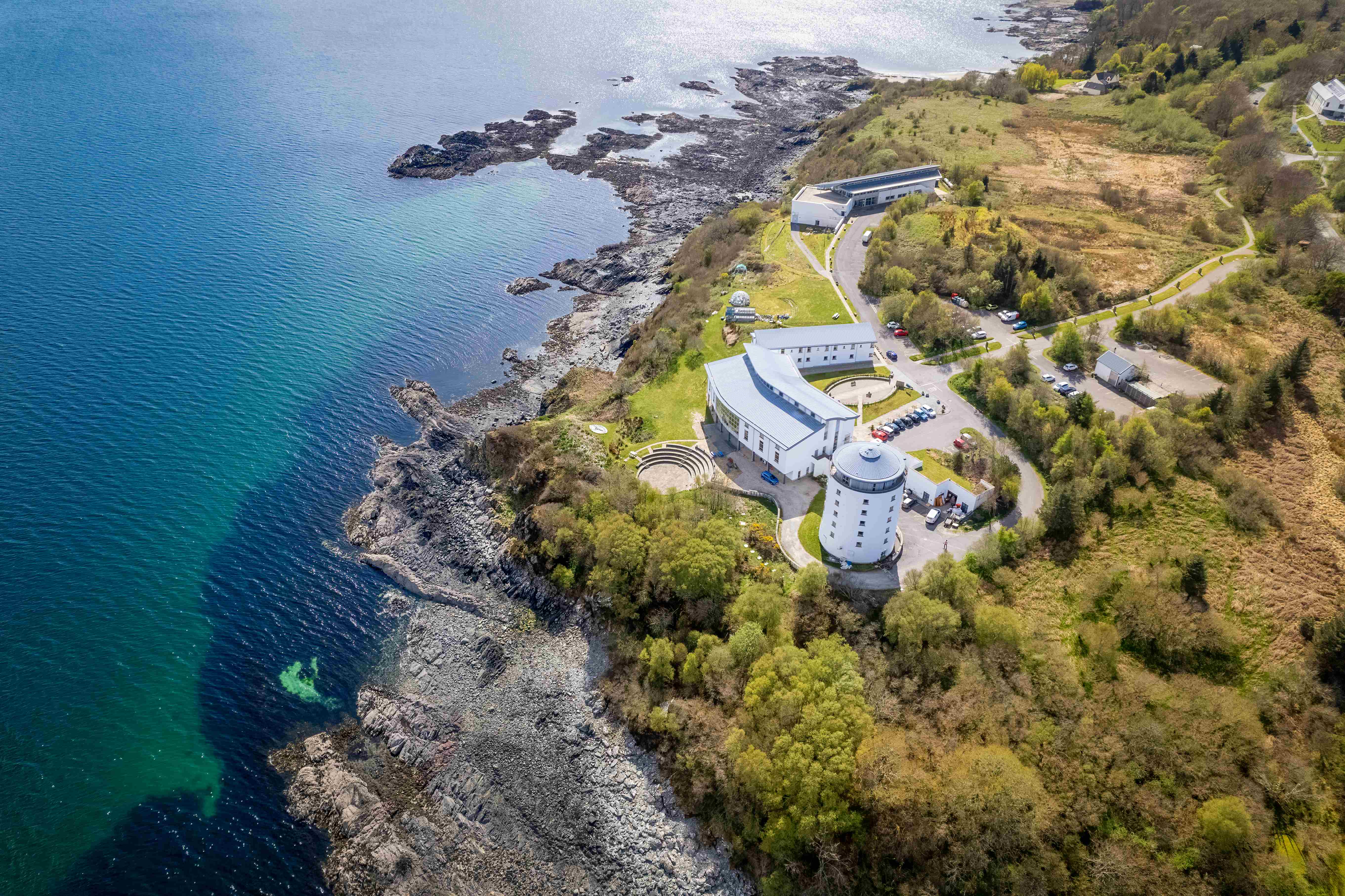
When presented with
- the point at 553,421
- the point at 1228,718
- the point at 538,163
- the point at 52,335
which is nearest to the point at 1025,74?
the point at 538,163

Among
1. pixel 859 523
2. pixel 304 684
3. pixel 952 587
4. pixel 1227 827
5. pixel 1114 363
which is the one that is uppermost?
pixel 859 523

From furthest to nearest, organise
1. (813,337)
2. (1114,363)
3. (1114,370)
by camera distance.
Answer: (813,337)
(1114,363)
(1114,370)

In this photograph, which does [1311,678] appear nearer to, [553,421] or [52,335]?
[553,421]

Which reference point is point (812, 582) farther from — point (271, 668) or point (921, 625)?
point (271, 668)

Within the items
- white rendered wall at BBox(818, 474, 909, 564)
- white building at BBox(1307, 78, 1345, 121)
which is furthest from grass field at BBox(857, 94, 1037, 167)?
white rendered wall at BBox(818, 474, 909, 564)

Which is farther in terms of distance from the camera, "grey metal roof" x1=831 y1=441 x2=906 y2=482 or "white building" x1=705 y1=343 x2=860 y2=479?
"white building" x1=705 y1=343 x2=860 y2=479

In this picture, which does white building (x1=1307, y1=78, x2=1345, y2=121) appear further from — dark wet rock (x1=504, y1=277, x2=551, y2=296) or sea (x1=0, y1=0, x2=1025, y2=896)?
dark wet rock (x1=504, y1=277, x2=551, y2=296)

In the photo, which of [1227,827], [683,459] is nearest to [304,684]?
[683,459]
